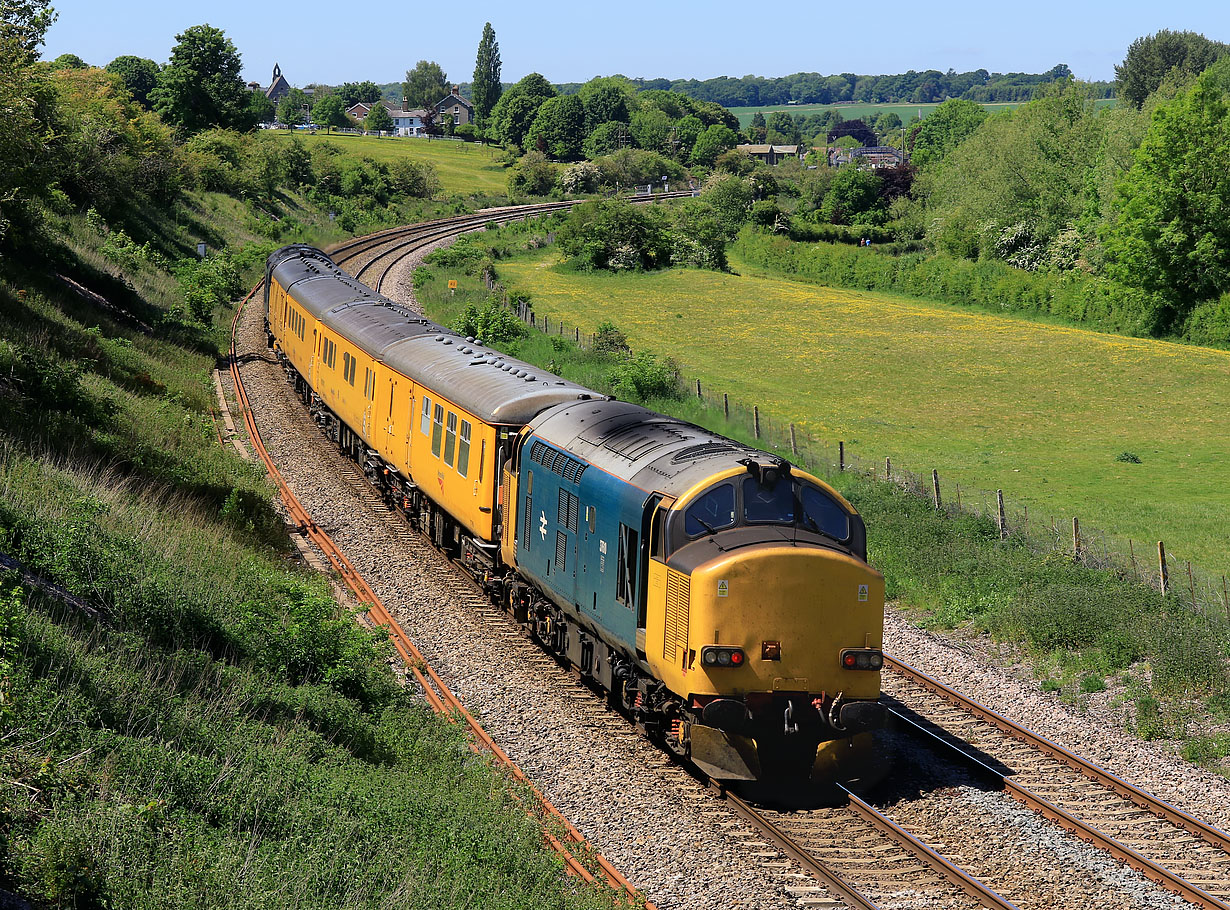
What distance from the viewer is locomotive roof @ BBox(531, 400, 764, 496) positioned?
1406 cm

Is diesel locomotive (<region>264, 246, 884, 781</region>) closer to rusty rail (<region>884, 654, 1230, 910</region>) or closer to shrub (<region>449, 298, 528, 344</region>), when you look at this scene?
rusty rail (<region>884, 654, 1230, 910</region>)

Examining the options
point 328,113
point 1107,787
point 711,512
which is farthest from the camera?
point 328,113

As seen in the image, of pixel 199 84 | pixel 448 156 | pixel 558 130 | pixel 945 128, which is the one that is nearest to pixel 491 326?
pixel 199 84

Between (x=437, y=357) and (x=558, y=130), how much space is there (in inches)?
5491

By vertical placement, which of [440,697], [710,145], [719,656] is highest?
[710,145]

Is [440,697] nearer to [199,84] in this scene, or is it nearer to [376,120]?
[199,84]

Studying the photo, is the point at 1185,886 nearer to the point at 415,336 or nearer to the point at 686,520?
the point at 686,520

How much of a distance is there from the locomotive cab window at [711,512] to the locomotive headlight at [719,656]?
136 centimetres

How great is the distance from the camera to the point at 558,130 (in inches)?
6176

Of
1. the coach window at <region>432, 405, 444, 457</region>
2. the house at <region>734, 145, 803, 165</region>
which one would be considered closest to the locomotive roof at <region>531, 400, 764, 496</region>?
the coach window at <region>432, 405, 444, 457</region>

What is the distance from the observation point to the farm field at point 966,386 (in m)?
33.1

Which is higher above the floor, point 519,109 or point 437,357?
point 519,109

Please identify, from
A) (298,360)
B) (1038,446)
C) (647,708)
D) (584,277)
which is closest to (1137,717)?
(647,708)

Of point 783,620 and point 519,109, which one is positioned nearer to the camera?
point 783,620
